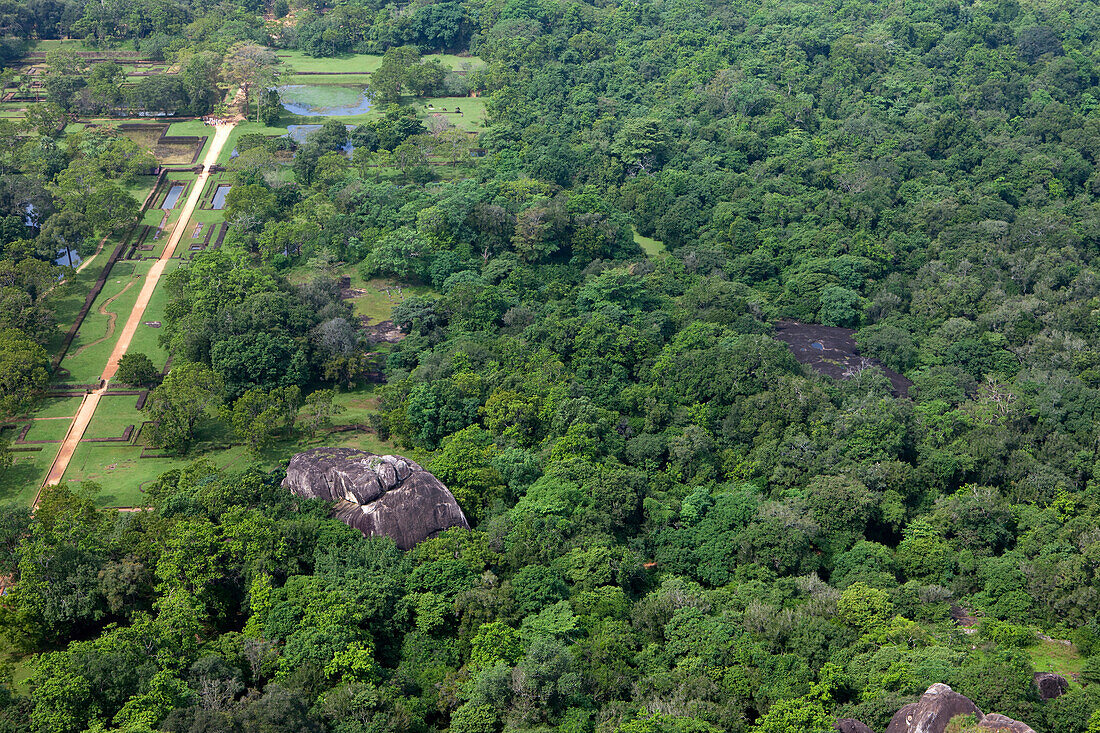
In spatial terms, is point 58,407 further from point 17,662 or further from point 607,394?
point 607,394

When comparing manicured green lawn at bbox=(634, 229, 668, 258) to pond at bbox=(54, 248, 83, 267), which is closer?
pond at bbox=(54, 248, 83, 267)

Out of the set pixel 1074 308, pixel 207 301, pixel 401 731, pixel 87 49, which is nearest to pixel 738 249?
pixel 1074 308

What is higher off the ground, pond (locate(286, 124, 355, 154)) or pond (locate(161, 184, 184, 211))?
pond (locate(286, 124, 355, 154))

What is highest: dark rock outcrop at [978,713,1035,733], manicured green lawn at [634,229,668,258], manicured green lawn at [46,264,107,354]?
A: dark rock outcrop at [978,713,1035,733]

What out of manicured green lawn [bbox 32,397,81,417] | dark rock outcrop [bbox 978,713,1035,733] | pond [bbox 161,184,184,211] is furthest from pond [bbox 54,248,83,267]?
dark rock outcrop [bbox 978,713,1035,733]

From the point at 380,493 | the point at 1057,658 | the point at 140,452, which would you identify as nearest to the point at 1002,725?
the point at 1057,658

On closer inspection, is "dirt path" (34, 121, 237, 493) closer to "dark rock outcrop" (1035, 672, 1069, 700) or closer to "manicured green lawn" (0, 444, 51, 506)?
"manicured green lawn" (0, 444, 51, 506)

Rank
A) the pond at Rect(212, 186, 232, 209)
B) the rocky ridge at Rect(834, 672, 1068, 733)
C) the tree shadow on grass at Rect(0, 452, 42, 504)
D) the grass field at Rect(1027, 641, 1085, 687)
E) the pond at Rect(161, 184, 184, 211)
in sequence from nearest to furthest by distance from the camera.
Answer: the rocky ridge at Rect(834, 672, 1068, 733)
the grass field at Rect(1027, 641, 1085, 687)
the tree shadow on grass at Rect(0, 452, 42, 504)
the pond at Rect(161, 184, 184, 211)
the pond at Rect(212, 186, 232, 209)
